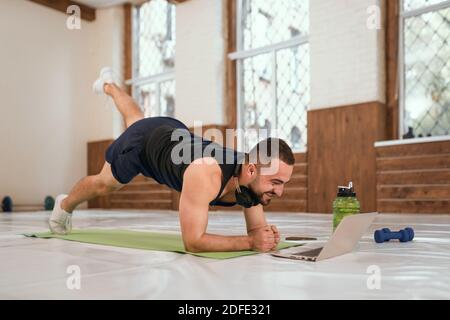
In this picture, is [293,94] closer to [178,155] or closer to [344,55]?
[344,55]

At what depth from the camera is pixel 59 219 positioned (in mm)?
2488

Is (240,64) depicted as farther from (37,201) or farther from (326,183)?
(37,201)

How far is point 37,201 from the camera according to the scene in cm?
720

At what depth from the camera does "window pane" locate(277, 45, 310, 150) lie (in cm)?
566

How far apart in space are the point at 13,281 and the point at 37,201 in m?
6.37

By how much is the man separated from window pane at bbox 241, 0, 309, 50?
4039 millimetres

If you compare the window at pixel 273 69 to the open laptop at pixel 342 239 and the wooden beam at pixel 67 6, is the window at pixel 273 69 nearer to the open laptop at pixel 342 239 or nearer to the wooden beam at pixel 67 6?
the wooden beam at pixel 67 6

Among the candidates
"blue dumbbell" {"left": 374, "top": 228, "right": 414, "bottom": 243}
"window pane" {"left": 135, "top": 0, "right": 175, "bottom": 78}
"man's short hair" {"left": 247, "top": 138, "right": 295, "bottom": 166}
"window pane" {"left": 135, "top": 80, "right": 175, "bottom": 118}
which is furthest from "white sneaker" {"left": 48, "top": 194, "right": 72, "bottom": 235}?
"window pane" {"left": 135, "top": 0, "right": 175, "bottom": 78}

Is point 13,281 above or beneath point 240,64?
beneath

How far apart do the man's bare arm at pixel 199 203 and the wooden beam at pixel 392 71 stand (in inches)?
151

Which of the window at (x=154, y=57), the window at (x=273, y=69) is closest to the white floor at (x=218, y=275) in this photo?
the window at (x=273, y=69)

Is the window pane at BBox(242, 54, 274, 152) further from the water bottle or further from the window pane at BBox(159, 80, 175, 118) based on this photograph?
the water bottle

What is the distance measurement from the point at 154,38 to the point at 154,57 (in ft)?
1.01

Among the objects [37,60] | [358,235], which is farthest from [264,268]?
[37,60]
